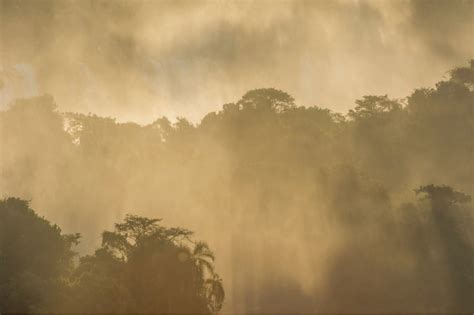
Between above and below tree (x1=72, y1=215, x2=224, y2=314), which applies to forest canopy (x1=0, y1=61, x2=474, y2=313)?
above

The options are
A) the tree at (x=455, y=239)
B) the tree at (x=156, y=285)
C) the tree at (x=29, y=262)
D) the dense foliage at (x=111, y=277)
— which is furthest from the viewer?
the tree at (x=455, y=239)

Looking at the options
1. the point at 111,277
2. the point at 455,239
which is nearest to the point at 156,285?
the point at 111,277

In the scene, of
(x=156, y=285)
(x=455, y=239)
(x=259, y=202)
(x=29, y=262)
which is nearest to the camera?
(x=156, y=285)

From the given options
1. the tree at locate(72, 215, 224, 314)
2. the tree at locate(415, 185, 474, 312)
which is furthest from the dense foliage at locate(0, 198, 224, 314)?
the tree at locate(415, 185, 474, 312)

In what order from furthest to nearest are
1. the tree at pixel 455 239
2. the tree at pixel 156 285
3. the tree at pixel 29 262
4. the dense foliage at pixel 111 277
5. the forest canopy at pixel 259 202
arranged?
the tree at pixel 455 239
the forest canopy at pixel 259 202
the tree at pixel 29 262
the dense foliage at pixel 111 277
the tree at pixel 156 285

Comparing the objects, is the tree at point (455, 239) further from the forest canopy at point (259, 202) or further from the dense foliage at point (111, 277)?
the dense foliage at point (111, 277)

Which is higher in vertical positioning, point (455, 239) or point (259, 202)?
point (259, 202)

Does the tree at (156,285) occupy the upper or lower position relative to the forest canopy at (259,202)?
lower

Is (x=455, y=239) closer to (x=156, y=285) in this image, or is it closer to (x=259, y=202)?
(x=259, y=202)

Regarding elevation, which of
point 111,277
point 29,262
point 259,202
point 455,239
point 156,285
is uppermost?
point 259,202

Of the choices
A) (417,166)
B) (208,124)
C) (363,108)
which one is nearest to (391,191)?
(417,166)

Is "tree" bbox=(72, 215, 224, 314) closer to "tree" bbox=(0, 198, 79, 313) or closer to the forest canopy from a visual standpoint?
the forest canopy

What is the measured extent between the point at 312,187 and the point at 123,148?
45.0m

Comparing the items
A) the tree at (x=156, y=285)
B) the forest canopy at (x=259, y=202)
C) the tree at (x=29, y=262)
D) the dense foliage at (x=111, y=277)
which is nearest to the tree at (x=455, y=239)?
the forest canopy at (x=259, y=202)
